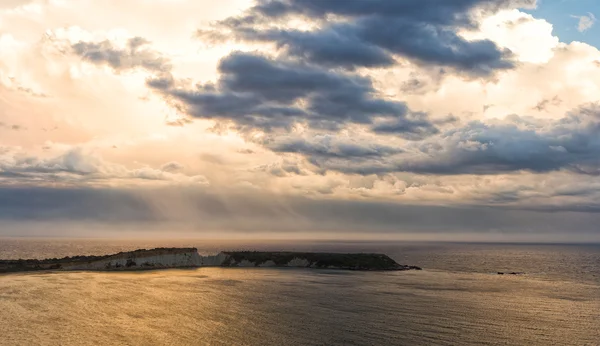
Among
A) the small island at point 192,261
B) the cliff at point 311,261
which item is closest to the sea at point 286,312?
the small island at point 192,261

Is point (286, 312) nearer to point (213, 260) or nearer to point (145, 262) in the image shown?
point (145, 262)

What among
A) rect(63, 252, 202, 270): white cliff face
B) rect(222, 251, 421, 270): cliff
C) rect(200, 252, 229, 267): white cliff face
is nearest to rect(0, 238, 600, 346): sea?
rect(63, 252, 202, 270): white cliff face

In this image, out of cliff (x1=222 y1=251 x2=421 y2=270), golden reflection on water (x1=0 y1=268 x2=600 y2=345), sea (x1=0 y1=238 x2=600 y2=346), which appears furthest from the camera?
cliff (x1=222 y1=251 x2=421 y2=270)

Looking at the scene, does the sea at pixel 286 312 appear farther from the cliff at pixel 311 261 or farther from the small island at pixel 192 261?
the cliff at pixel 311 261

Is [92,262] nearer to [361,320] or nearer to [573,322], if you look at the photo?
[361,320]

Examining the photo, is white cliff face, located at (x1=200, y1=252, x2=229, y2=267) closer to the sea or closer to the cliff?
the cliff

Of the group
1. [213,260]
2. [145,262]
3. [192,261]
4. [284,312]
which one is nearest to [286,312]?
[284,312]
